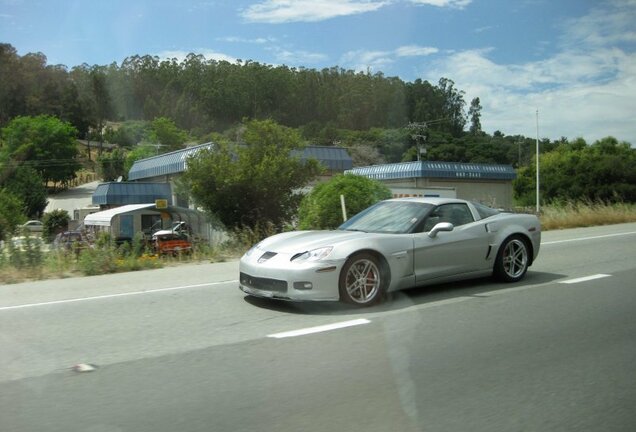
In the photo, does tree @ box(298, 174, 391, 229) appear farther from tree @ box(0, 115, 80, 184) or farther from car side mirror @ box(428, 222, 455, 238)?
tree @ box(0, 115, 80, 184)

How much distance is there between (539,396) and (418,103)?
206ft

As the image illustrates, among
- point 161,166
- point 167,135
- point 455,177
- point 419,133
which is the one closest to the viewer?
point 161,166

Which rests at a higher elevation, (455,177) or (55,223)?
(455,177)

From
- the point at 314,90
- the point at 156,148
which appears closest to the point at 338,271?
the point at 156,148

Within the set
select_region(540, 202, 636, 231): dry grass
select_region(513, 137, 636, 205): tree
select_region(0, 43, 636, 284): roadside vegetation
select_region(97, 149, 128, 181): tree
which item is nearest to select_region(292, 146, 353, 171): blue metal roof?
select_region(0, 43, 636, 284): roadside vegetation

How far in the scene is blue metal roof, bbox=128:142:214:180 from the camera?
38188 millimetres

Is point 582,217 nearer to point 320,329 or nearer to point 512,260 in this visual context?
point 512,260

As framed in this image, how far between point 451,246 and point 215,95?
75756 millimetres

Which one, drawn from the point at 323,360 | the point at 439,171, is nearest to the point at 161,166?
the point at 439,171

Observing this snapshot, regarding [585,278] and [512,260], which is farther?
[585,278]

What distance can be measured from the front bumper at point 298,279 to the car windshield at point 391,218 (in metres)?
1.32

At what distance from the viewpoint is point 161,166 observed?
4144cm

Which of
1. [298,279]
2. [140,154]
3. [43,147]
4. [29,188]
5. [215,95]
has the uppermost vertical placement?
[215,95]

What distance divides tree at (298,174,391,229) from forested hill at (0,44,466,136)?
1862 inches
